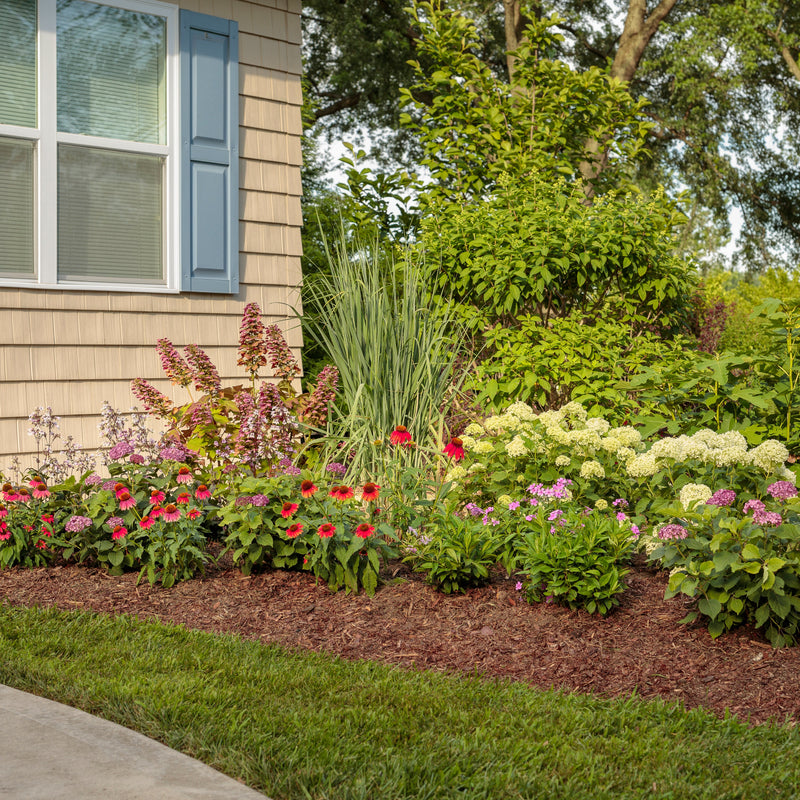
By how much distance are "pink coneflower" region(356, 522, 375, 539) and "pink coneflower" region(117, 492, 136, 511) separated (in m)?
0.99

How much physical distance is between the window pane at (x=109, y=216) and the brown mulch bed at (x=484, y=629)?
2029 mm

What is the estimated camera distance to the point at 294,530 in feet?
11.4

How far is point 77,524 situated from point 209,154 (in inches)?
105

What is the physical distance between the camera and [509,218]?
19.7ft

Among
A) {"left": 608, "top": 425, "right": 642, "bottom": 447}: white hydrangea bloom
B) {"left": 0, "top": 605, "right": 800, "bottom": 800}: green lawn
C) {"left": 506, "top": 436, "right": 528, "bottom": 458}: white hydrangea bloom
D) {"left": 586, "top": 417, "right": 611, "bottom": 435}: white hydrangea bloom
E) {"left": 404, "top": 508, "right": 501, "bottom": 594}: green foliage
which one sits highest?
{"left": 586, "top": 417, "right": 611, "bottom": 435}: white hydrangea bloom

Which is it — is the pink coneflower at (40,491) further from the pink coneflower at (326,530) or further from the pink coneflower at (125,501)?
the pink coneflower at (326,530)

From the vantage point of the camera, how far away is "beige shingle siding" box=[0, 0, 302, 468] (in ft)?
16.1

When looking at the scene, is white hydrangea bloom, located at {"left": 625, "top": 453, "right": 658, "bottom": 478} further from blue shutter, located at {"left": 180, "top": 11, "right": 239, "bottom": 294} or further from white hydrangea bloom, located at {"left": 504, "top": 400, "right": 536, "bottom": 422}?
blue shutter, located at {"left": 180, "top": 11, "right": 239, "bottom": 294}

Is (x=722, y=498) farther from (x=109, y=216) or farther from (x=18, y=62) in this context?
(x=18, y=62)

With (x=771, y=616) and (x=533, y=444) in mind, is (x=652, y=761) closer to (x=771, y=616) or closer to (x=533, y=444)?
(x=771, y=616)

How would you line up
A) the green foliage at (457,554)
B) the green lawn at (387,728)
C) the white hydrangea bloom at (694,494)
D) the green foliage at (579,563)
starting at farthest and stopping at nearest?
the green foliage at (457,554), the white hydrangea bloom at (694,494), the green foliage at (579,563), the green lawn at (387,728)

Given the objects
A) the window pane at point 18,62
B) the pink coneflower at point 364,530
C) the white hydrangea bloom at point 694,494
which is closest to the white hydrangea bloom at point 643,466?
the white hydrangea bloom at point 694,494

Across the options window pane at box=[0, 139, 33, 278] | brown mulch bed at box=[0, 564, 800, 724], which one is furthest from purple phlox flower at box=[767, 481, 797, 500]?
window pane at box=[0, 139, 33, 278]

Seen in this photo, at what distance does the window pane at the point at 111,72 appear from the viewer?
200 inches
